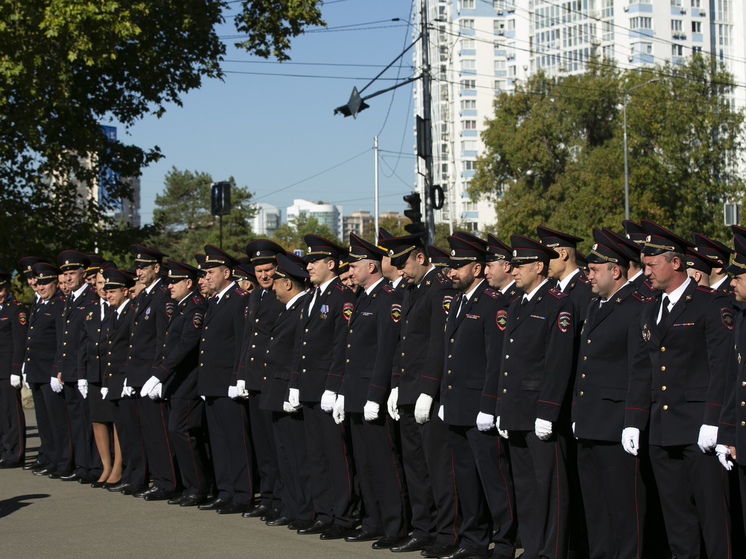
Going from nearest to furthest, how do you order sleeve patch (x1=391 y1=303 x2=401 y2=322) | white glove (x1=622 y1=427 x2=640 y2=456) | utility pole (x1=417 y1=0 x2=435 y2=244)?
1. white glove (x1=622 y1=427 x2=640 y2=456)
2. sleeve patch (x1=391 y1=303 x2=401 y2=322)
3. utility pole (x1=417 y1=0 x2=435 y2=244)

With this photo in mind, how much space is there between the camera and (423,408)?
7020 mm

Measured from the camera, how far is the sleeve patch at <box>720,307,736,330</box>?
565 centimetres

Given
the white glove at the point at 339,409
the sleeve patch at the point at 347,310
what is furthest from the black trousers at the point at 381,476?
the sleeve patch at the point at 347,310

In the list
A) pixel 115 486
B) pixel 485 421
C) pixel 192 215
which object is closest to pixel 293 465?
pixel 485 421

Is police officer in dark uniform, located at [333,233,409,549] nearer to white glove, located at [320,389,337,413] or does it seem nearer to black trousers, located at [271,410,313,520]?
white glove, located at [320,389,337,413]

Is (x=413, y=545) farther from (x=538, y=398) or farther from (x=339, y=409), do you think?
(x=538, y=398)

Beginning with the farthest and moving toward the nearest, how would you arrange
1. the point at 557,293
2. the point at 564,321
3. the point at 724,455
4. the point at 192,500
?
the point at 192,500
the point at 557,293
the point at 564,321
the point at 724,455

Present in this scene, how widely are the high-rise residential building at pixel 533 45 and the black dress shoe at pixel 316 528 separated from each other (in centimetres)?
7034

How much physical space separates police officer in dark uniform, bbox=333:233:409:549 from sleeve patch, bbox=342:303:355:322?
10 cm

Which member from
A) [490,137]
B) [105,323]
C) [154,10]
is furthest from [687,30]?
[105,323]

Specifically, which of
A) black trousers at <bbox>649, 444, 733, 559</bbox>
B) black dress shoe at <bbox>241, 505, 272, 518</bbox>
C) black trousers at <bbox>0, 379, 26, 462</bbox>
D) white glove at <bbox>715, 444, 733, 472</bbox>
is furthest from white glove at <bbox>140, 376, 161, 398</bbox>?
white glove at <bbox>715, 444, 733, 472</bbox>

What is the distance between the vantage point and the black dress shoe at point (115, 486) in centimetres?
993

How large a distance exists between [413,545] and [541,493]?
1.40 m

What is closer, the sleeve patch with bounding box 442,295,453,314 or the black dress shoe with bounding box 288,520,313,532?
the sleeve patch with bounding box 442,295,453,314
